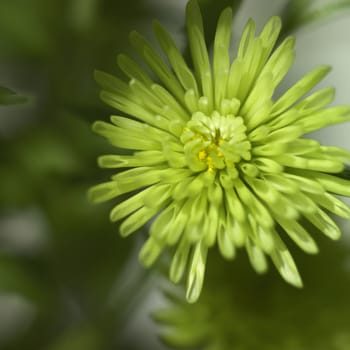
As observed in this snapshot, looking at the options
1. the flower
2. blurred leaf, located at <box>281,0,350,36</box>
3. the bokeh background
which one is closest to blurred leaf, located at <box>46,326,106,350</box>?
the bokeh background

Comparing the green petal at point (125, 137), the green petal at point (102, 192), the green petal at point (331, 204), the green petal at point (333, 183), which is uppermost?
the green petal at point (125, 137)

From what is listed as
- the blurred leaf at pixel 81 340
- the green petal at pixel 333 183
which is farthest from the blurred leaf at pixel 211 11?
the blurred leaf at pixel 81 340

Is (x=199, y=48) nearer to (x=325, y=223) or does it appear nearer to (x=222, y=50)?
(x=222, y=50)

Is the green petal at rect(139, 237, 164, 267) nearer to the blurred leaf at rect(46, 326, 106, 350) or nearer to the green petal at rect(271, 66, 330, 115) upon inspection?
the green petal at rect(271, 66, 330, 115)

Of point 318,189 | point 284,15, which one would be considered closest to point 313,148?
point 318,189

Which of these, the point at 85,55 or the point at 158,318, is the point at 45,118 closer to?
the point at 85,55

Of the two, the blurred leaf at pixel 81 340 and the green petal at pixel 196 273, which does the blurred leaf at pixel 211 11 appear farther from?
the blurred leaf at pixel 81 340
